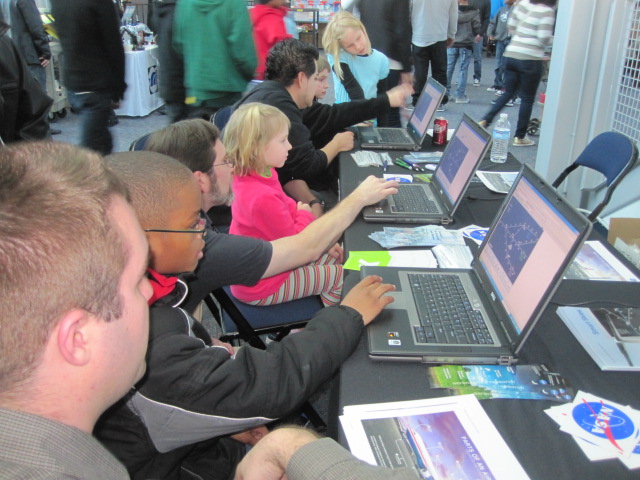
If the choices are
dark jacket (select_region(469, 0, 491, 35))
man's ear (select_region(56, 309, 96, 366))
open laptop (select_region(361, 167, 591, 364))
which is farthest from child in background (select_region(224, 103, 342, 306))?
dark jacket (select_region(469, 0, 491, 35))

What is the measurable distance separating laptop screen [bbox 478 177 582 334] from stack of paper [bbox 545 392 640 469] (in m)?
0.17

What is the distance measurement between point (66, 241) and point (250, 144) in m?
1.46

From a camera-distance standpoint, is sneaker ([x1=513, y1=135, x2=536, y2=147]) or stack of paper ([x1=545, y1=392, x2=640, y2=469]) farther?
sneaker ([x1=513, y1=135, x2=536, y2=147])

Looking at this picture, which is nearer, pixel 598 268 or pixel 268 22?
pixel 598 268

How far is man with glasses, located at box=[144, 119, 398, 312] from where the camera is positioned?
4.69 ft

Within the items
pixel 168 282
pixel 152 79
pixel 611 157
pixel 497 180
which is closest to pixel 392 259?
pixel 168 282

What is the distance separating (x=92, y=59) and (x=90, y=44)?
0.08 m

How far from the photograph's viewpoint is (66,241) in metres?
0.56

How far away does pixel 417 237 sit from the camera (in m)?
1.67

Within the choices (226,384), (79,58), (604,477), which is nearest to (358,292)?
(226,384)

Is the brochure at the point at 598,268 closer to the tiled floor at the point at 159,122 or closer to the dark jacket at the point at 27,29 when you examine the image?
the tiled floor at the point at 159,122

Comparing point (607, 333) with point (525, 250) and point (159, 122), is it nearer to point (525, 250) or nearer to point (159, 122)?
point (525, 250)

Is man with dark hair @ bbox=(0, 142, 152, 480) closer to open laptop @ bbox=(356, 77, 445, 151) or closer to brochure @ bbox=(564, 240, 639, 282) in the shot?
brochure @ bbox=(564, 240, 639, 282)

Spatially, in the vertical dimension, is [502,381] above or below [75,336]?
below
